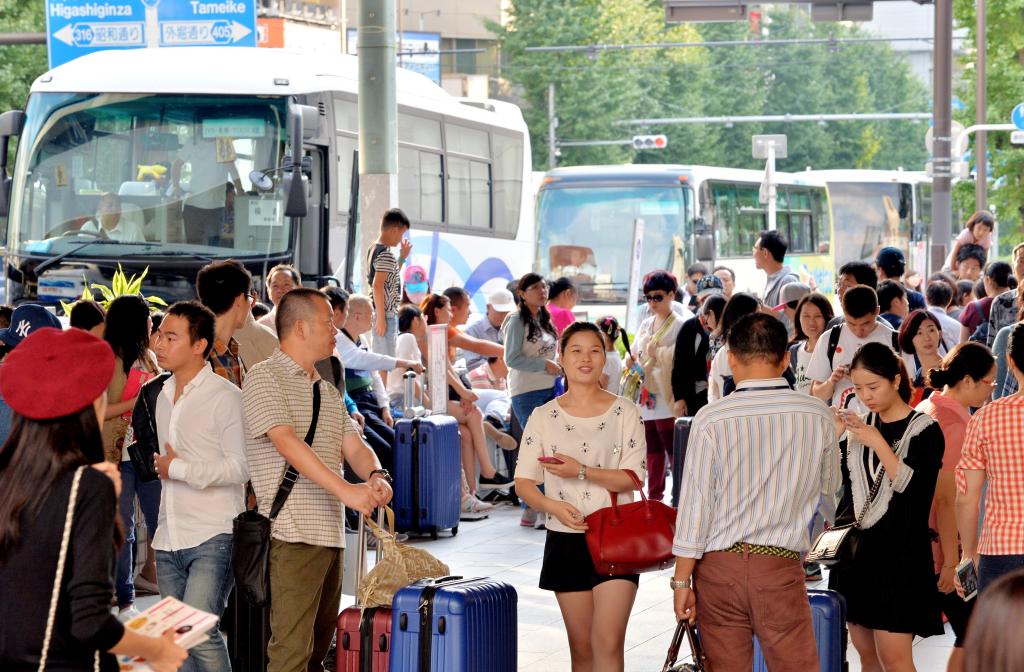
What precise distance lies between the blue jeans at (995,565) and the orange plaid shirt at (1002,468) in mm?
17

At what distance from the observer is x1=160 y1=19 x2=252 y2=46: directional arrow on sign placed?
75.7 ft

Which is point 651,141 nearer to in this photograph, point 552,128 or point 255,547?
point 552,128

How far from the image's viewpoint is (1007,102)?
102ft

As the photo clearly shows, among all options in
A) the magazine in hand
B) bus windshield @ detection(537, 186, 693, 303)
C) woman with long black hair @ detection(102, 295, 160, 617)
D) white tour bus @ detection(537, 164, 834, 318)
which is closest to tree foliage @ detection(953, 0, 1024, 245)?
white tour bus @ detection(537, 164, 834, 318)

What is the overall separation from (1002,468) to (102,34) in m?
19.8

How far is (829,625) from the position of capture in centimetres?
624

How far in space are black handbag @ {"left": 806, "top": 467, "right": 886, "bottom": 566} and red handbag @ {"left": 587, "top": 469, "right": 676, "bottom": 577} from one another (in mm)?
644

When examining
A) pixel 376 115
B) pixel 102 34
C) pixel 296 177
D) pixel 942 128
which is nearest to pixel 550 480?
pixel 376 115

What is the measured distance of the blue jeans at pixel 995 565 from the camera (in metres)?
5.66

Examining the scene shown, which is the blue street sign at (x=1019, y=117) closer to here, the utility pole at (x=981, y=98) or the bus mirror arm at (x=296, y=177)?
the utility pole at (x=981, y=98)

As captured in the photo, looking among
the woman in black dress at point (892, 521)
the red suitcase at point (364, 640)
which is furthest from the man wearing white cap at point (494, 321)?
the red suitcase at point (364, 640)

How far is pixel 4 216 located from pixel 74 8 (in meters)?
6.89

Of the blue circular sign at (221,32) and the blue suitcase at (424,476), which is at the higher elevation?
the blue circular sign at (221,32)

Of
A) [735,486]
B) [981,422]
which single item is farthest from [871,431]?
[735,486]
